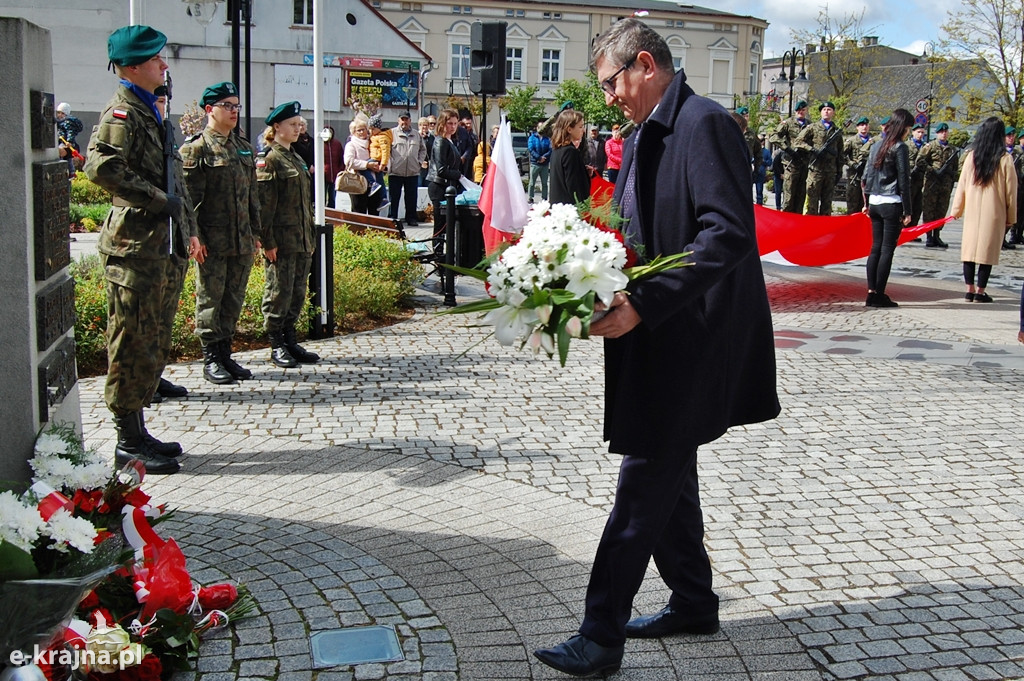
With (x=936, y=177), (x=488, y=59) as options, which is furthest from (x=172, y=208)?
(x=936, y=177)

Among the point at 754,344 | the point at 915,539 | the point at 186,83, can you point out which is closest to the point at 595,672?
the point at 754,344

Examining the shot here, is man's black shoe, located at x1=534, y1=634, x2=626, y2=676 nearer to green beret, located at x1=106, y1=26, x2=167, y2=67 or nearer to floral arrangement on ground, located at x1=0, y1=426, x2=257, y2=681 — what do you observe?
floral arrangement on ground, located at x1=0, y1=426, x2=257, y2=681

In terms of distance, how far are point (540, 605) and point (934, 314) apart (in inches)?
344

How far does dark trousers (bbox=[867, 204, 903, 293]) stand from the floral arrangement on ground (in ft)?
30.5

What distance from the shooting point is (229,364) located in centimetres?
792

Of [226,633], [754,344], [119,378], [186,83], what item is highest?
[186,83]

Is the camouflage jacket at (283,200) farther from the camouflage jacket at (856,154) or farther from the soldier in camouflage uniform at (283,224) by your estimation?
the camouflage jacket at (856,154)

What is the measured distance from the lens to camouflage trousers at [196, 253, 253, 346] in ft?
25.1

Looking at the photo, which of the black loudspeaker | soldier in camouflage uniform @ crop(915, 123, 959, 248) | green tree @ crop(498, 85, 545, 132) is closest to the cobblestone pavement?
the black loudspeaker

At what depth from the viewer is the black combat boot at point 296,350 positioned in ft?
28.1

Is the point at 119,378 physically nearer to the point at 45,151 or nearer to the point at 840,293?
the point at 45,151

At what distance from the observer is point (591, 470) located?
5902 millimetres

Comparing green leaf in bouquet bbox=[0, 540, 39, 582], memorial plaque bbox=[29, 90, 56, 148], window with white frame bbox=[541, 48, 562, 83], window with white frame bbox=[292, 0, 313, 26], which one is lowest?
green leaf in bouquet bbox=[0, 540, 39, 582]

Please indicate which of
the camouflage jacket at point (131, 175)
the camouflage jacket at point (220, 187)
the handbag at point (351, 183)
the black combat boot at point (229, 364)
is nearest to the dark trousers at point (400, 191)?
the handbag at point (351, 183)
